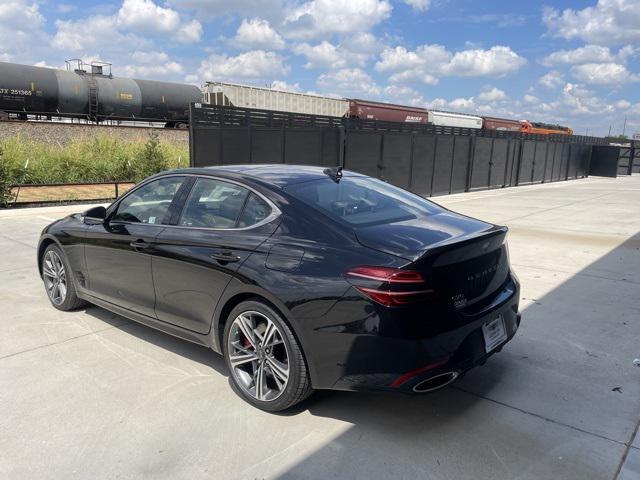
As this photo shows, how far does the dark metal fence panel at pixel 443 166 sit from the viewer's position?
18.7m

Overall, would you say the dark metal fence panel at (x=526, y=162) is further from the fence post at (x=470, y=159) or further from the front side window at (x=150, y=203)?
the front side window at (x=150, y=203)

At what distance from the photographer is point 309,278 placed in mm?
3061

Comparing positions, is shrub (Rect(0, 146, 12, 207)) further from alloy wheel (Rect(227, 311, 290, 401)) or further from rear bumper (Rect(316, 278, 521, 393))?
rear bumper (Rect(316, 278, 521, 393))

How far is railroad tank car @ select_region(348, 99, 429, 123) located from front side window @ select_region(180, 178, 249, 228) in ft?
105

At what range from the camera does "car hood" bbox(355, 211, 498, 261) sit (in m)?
3.02

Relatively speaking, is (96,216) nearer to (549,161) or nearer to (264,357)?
(264,357)

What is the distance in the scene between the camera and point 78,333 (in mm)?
4727

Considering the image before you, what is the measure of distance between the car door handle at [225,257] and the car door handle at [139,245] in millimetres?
808

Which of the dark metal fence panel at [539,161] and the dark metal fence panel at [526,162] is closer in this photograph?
the dark metal fence panel at [526,162]

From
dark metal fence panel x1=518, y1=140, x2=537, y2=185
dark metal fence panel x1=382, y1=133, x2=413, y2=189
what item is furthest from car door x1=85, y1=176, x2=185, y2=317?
dark metal fence panel x1=518, y1=140, x2=537, y2=185

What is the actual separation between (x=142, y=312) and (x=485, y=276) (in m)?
2.64

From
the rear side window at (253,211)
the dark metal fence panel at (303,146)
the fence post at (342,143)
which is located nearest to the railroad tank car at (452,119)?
the fence post at (342,143)

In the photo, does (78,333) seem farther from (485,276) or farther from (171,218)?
(485,276)

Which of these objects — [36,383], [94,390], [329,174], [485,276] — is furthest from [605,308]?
[36,383]
